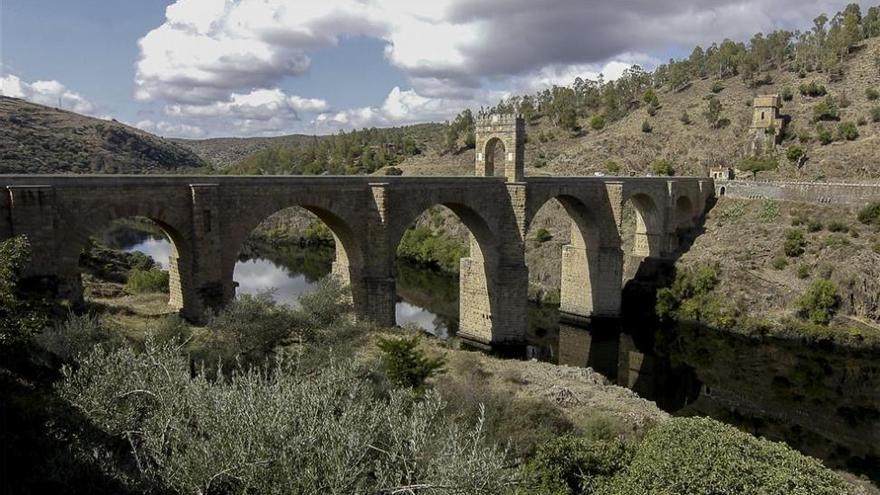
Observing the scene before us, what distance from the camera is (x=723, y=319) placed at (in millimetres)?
30750

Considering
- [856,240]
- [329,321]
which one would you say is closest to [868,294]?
[856,240]

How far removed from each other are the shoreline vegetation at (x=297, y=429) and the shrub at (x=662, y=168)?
39133 mm

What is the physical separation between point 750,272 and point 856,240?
19.6 feet

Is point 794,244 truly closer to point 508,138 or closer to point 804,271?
point 804,271

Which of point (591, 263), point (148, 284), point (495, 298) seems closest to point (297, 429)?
point (495, 298)

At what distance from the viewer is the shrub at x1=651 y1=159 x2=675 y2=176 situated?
169ft

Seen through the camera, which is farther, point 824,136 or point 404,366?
point 824,136

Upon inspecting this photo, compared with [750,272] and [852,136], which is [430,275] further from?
[852,136]

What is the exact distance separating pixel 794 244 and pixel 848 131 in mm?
21849

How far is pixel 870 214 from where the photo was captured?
33.5 metres

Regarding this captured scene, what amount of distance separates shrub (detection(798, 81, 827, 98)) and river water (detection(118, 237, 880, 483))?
3783cm

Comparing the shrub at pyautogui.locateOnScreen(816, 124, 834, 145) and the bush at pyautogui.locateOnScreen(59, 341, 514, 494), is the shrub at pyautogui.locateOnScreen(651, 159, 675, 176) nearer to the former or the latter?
the shrub at pyautogui.locateOnScreen(816, 124, 834, 145)

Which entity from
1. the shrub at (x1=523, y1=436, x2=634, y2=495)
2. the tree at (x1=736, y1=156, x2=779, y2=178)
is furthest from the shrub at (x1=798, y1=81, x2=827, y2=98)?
the shrub at (x1=523, y1=436, x2=634, y2=495)

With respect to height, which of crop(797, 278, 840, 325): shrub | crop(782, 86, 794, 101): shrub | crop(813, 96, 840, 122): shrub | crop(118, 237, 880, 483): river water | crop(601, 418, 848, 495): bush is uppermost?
crop(782, 86, 794, 101): shrub
